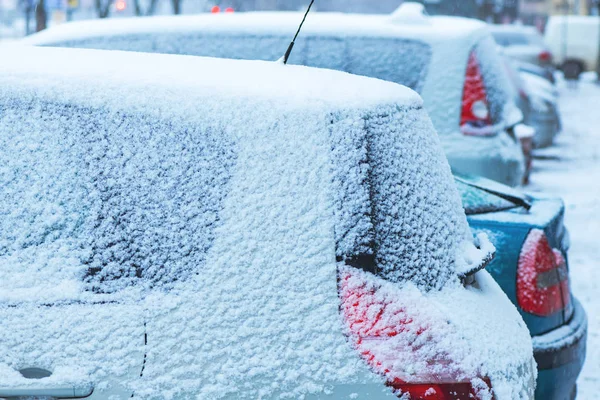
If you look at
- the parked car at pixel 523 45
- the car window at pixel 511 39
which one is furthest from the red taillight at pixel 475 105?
the car window at pixel 511 39

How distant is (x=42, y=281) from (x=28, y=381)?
23 cm

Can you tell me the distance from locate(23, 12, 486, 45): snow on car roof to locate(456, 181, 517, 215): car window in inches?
75.5

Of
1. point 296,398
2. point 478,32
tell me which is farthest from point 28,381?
point 478,32

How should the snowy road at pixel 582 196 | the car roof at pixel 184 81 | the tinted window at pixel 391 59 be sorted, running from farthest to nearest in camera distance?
1. the tinted window at pixel 391 59
2. the snowy road at pixel 582 196
3. the car roof at pixel 184 81

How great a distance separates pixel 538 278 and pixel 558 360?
312mm

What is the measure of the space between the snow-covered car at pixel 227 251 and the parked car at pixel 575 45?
33427 mm

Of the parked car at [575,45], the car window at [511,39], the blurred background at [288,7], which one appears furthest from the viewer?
the parked car at [575,45]

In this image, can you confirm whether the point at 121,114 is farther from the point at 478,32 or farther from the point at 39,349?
the point at 478,32

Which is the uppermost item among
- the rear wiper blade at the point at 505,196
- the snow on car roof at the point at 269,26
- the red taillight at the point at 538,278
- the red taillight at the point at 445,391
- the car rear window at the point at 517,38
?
the snow on car roof at the point at 269,26

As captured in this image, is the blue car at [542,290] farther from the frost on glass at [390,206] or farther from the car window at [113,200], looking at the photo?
the car window at [113,200]

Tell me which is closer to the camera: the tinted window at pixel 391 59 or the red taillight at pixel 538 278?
the red taillight at pixel 538 278

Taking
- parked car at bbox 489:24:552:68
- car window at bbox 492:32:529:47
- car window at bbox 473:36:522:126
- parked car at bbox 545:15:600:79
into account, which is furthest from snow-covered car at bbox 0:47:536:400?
parked car at bbox 545:15:600:79

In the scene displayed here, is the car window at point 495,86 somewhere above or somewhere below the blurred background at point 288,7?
above

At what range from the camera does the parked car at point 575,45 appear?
34.1 m
